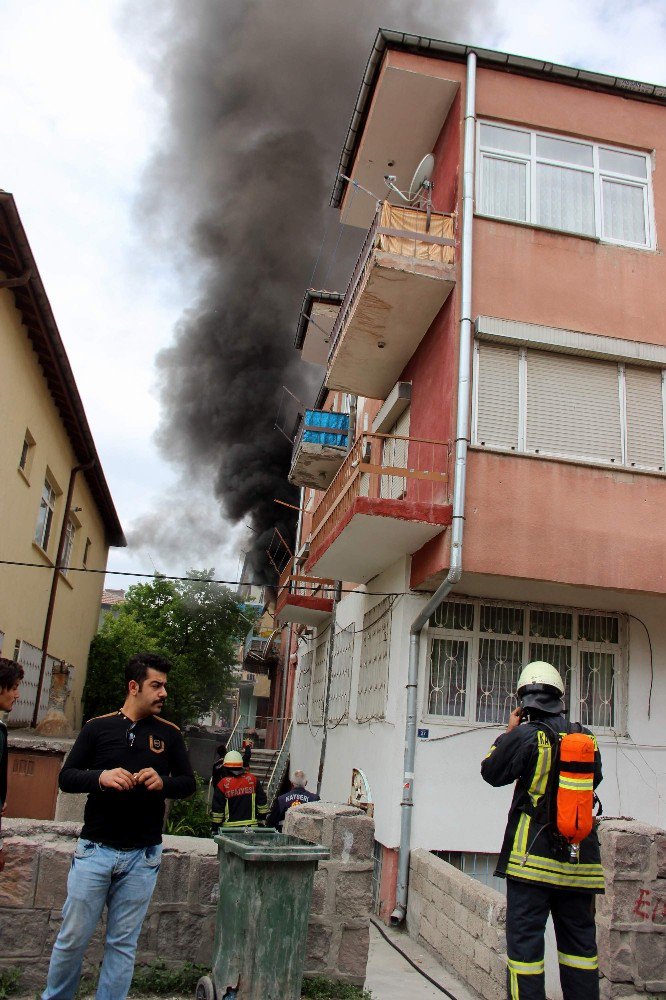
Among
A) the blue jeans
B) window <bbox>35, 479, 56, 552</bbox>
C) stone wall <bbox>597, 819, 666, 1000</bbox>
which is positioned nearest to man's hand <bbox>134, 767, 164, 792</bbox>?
the blue jeans

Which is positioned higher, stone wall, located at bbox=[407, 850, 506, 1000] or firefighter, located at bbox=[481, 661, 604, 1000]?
firefighter, located at bbox=[481, 661, 604, 1000]

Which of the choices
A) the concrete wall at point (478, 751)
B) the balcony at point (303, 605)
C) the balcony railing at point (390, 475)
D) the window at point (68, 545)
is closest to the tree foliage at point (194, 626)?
the window at point (68, 545)

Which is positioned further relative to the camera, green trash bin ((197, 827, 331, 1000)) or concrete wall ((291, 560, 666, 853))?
concrete wall ((291, 560, 666, 853))

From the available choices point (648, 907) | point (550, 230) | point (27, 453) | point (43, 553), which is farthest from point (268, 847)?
point (43, 553)

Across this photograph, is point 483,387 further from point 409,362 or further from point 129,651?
point 129,651

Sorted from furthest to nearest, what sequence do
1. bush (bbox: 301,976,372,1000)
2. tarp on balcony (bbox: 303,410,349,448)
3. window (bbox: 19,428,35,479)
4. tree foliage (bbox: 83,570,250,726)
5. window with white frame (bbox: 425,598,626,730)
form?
tree foliage (bbox: 83,570,250,726)
tarp on balcony (bbox: 303,410,349,448)
window (bbox: 19,428,35,479)
window with white frame (bbox: 425,598,626,730)
bush (bbox: 301,976,372,1000)

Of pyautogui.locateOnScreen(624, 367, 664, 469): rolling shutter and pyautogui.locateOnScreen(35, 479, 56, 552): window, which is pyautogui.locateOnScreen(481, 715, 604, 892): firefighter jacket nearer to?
pyautogui.locateOnScreen(624, 367, 664, 469): rolling shutter

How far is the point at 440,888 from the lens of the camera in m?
6.48

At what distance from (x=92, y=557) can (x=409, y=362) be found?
1112 cm

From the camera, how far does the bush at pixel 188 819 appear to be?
12.3m

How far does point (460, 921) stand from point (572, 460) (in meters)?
4.67

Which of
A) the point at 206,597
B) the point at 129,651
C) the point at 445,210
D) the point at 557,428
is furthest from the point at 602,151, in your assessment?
the point at 206,597

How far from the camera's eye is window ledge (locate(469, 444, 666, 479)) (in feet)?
27.3

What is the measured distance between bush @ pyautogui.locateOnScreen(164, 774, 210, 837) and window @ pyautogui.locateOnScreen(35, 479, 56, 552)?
473cm
